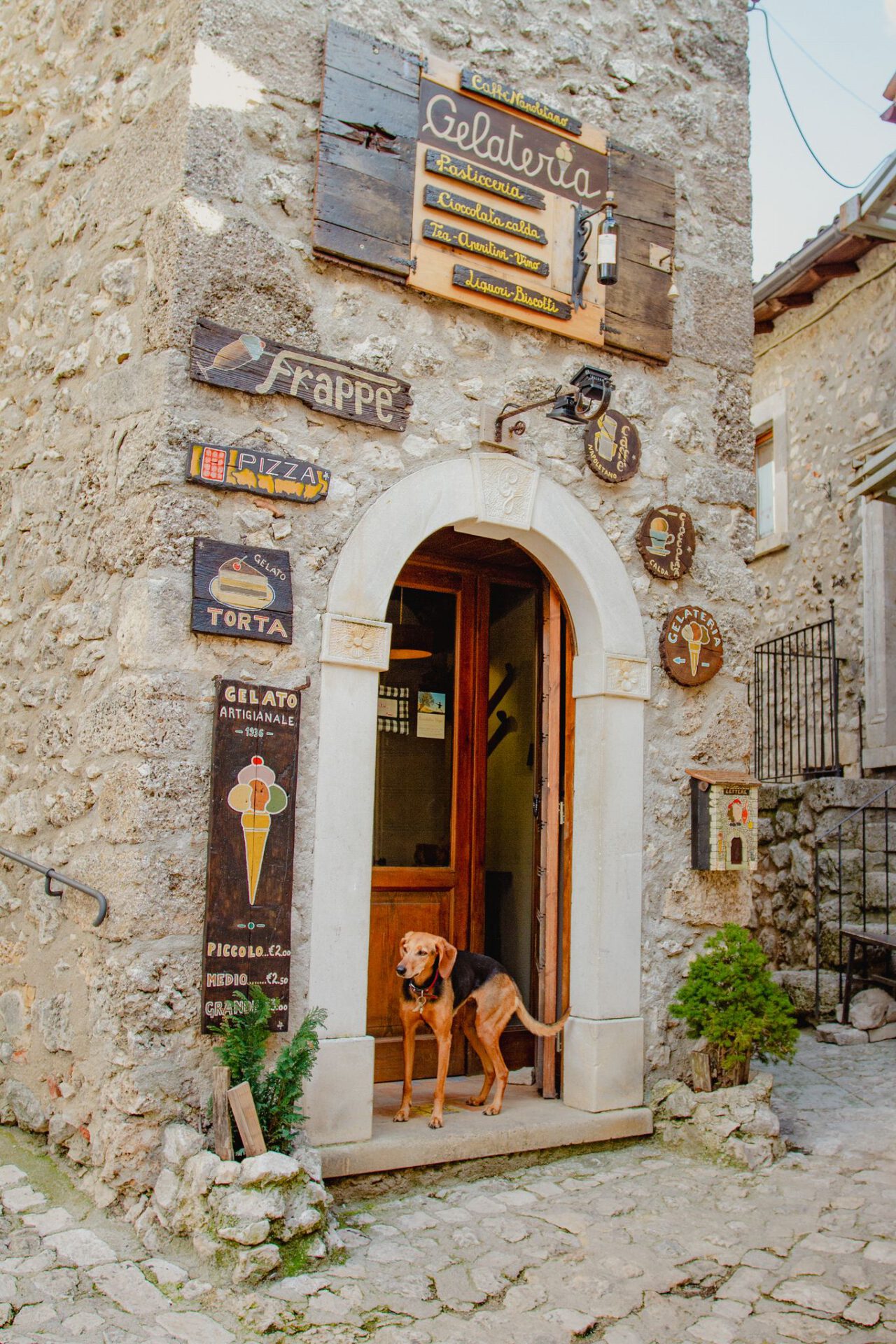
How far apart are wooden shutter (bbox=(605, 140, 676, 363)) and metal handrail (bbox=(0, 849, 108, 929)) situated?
121 inches

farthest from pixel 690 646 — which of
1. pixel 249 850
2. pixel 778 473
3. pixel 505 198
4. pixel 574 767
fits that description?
pixel 778 473

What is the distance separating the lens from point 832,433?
364 inches

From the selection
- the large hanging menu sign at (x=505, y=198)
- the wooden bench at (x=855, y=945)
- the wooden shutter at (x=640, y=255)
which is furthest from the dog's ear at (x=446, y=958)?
the wooden bench at (x=855, y=945)

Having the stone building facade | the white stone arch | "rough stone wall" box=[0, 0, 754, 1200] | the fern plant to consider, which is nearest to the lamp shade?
the white stone arch

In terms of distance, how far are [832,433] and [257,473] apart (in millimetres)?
6772

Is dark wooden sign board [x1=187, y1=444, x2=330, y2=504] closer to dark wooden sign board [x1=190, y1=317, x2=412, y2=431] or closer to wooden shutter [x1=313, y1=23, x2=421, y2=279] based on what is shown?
dark wooden sign board [x1=190, y1=317, x2=412, y2=431]

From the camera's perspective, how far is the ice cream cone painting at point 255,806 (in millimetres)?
3693

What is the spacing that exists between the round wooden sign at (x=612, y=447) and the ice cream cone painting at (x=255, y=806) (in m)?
1.94

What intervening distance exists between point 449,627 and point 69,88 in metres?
2.85

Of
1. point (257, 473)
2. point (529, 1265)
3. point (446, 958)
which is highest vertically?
point (257, 473)

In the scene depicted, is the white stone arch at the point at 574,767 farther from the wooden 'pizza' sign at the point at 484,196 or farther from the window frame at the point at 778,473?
the window frame at the point at 778,473

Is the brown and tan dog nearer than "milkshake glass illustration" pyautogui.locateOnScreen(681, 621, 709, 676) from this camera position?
Yes

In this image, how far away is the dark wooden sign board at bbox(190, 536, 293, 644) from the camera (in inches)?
146

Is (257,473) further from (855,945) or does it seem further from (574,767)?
(855,945)
